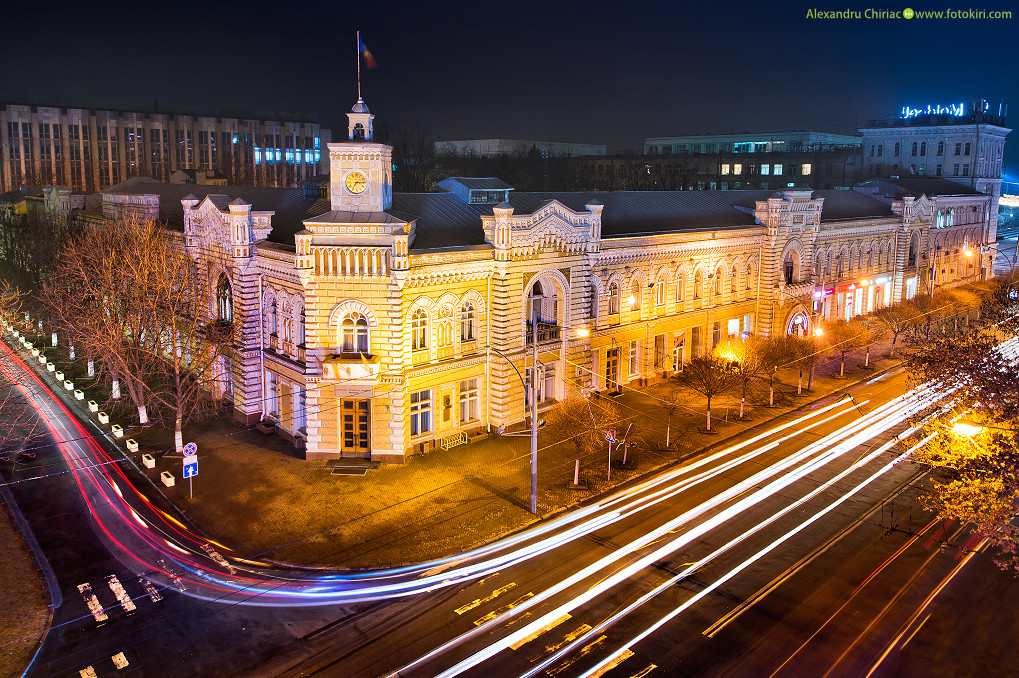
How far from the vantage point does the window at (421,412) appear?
41344 mm

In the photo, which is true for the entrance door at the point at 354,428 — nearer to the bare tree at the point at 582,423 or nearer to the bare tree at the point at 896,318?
the bare tree at the point at 582,423

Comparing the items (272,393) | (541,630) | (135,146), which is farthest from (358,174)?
(135,146)

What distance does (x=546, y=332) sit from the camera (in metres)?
46.4

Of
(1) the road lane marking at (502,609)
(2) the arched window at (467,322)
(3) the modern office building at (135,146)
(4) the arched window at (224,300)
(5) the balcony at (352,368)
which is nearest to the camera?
(1) the road lane marking at (502,609)

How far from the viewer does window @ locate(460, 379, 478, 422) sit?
4381 cm

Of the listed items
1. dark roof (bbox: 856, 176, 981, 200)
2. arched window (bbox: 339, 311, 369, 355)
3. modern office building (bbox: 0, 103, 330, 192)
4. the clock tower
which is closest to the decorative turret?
the clock tower

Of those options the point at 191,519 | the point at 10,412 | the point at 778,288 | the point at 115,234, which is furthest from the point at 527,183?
the point at 191,519

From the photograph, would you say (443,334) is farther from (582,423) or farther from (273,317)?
(273,317)

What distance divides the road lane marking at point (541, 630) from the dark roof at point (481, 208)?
21.7 metres

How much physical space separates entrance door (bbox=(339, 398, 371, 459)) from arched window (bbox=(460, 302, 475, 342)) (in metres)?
7.17

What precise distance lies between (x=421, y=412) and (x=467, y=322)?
5.93 m

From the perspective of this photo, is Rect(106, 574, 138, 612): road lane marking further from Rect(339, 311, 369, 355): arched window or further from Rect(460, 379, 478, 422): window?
Rect(460, 379, 478, 422): window

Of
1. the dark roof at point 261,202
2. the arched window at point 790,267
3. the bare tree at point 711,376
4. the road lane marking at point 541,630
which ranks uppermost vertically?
the dark roof at point 261,202

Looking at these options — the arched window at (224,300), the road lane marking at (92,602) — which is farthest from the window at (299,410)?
the road lane marking at (92,602)
